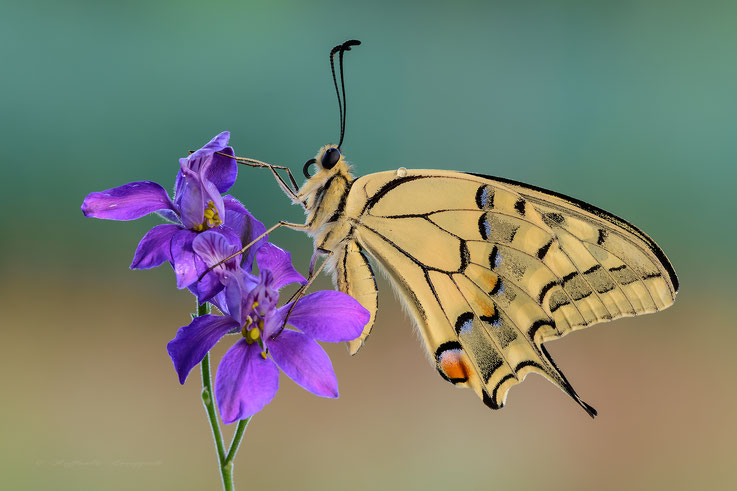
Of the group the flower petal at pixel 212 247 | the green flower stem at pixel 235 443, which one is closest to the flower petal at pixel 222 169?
the flower petal at pixel 212 247

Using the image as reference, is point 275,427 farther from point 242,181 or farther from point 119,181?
point 119,181

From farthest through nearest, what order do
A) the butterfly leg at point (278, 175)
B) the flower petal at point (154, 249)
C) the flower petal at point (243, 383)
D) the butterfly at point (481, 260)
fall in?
1. the butterfly at point (481, 260)
2. the butterfly leg at point (278, 175)
3. the flower petal at point (154, 249)
4. the flower petal at point (243, 383)

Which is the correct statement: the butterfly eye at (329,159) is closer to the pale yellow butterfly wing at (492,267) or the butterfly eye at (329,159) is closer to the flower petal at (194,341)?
the pale yellow butterfly wing at (492,267)

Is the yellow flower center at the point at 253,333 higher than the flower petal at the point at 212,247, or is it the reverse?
the flower petal at the point at 212,247

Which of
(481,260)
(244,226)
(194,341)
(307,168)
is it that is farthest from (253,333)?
(481,260)

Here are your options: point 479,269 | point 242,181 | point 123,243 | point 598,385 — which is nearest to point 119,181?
point 123,243

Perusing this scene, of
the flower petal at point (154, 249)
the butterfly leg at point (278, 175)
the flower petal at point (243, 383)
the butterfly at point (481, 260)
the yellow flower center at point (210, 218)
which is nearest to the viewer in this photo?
the flower petal at point (243, 383)
